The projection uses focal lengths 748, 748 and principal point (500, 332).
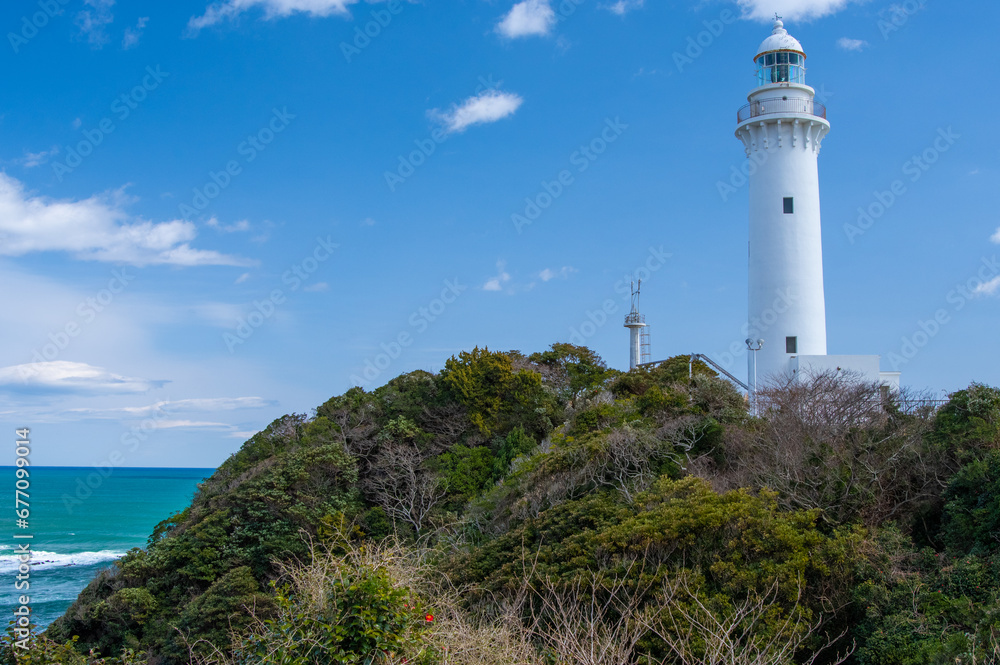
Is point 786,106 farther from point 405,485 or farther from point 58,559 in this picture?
point 58,559

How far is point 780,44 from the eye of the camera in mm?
20141

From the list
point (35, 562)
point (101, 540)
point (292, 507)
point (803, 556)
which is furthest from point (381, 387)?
point (101, 540)

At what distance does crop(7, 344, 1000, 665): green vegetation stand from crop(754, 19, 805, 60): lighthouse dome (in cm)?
874

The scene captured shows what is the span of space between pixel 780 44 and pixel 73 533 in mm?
50098

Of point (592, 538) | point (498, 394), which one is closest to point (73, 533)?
point (498, 394)

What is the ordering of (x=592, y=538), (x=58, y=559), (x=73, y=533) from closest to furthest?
Result: (x=592, y=538), (x=58, y=559), (x=73, y=533)

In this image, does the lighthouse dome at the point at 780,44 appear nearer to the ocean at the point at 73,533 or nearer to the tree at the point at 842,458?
the tree at the point at 842,458

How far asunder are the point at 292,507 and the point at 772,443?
38.1ft

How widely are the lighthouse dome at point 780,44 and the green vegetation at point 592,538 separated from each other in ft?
28.7

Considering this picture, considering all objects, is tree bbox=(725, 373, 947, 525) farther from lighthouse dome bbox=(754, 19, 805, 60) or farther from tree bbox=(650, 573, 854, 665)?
lighthouse dome bbox=(754, 19, 805, 60)

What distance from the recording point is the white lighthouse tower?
19.4m

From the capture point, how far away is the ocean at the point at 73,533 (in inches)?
1201

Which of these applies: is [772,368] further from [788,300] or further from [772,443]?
[772,443]

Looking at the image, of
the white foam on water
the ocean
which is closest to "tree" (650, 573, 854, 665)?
the ocean
